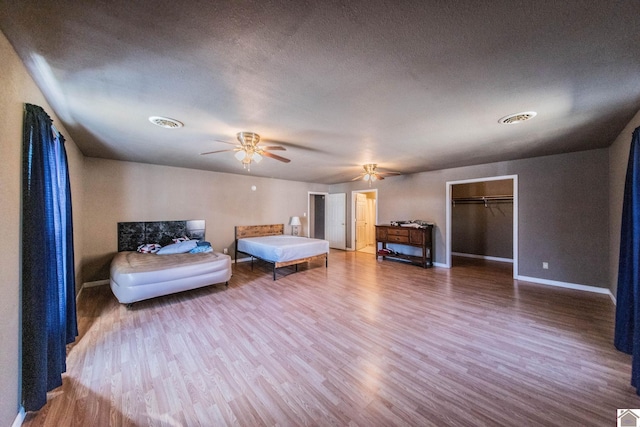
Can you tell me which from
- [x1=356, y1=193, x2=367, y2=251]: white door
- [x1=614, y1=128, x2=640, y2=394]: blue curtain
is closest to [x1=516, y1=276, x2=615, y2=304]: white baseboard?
[x1=614, y1=128, x2=640, y2=394]: blue curtain

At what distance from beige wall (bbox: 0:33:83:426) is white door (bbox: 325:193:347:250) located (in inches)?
270

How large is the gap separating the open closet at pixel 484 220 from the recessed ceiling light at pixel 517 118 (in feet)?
12.8

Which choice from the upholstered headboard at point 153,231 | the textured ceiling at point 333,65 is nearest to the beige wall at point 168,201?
the upholstered headboard at point 153,231

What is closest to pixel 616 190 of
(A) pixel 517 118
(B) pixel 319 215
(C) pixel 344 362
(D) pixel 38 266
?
(A) pixel 517 118

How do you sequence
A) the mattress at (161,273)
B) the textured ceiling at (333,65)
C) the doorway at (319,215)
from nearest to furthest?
1. the textured ceiling at (333,65)
2. the mattress at (161,273)
3. the doorway at (319,215)

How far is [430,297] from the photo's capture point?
3580mm

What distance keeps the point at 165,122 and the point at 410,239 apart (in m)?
5.30

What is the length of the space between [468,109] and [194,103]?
2590 mm

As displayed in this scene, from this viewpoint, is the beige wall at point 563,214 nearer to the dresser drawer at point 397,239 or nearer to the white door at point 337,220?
the dresser drawer at point 397,239

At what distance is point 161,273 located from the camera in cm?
322

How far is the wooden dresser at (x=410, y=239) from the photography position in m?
5.46

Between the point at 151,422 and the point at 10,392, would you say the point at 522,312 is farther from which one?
the point at 10,392

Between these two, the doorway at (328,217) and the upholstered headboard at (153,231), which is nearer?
the upholstered headboard at (153,231)

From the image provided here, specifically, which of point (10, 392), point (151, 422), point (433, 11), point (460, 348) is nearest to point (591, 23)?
point (433, 11)
